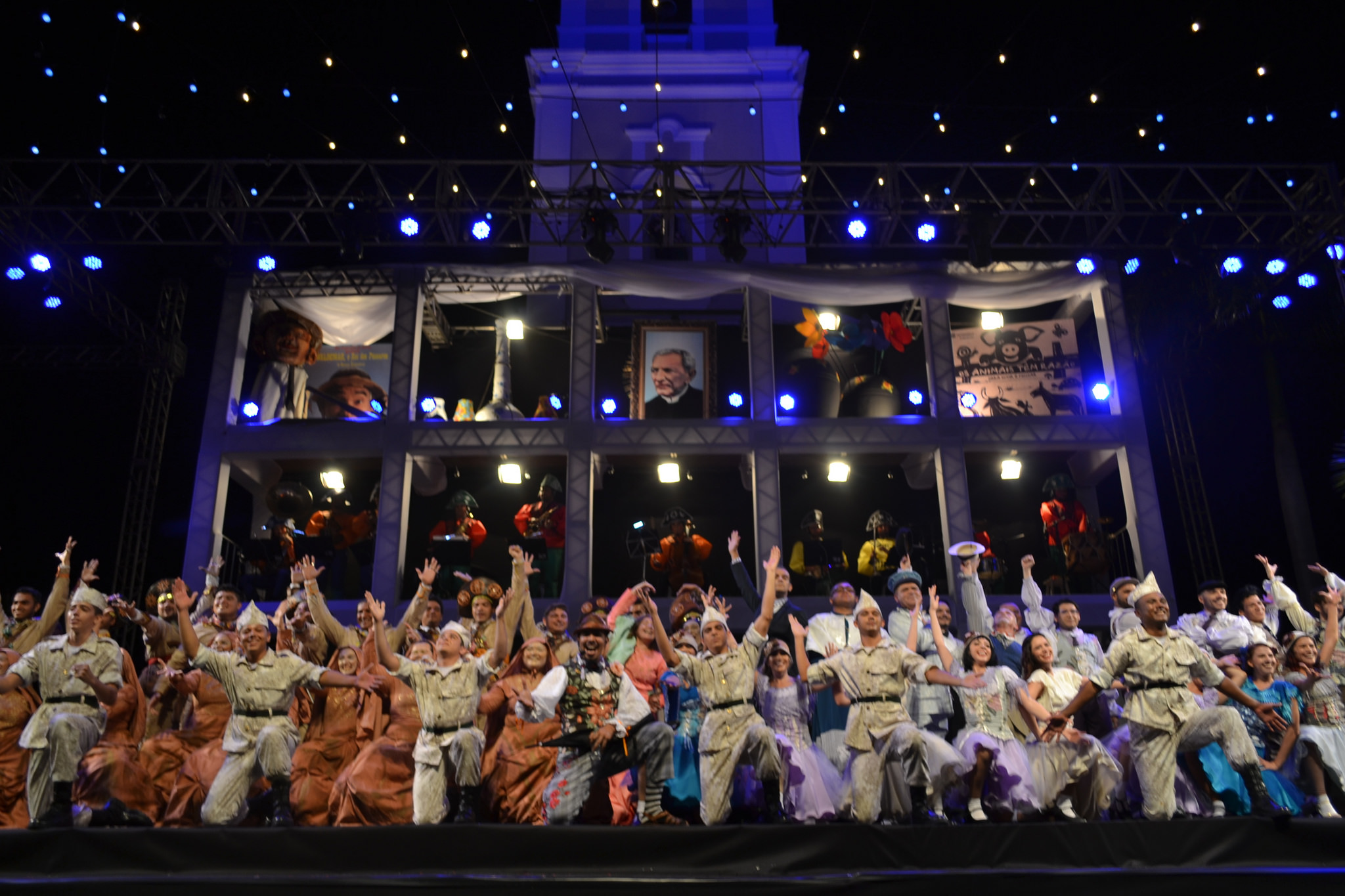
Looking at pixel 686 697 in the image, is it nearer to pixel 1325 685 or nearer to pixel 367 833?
pixel 367 833

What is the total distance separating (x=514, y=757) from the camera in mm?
6008

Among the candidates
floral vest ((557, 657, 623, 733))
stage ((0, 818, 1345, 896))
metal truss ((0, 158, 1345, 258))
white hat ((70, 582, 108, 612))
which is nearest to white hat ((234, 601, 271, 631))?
white hat ((70, 582, 108, 612))

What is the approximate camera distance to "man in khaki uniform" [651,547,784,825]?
227 inches

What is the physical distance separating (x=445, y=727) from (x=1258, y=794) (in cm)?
483

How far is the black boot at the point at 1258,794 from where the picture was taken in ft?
18.8

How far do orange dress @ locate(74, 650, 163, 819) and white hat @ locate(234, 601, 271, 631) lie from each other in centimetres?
77

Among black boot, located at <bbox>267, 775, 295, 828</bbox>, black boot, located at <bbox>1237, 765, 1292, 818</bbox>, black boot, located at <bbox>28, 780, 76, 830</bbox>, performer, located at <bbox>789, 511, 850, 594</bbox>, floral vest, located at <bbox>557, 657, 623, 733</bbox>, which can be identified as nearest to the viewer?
black boot, located at <bbox>1237, 765, 1292, 818</bbox>

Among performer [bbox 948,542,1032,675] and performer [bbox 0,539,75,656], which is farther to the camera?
performer [bbox 948,542,1032,675]

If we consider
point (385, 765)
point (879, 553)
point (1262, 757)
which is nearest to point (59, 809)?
point (385, 765)

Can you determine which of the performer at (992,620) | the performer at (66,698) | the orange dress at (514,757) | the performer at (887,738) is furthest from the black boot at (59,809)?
the performer at (992,620)

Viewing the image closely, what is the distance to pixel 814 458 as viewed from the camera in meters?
13.0

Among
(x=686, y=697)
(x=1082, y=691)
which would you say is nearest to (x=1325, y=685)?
(x=1082, y=691)

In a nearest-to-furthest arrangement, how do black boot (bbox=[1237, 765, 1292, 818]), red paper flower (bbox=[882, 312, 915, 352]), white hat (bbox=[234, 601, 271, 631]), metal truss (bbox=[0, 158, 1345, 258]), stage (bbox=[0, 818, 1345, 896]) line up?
1. stage (bbox=[0, 818, 1345, 896])
2. black boot (bbox=[1237, 765, 1292, 818])
3. white hat (bbox=[234, 601, 271, 631])
4. metal truss (bbox=[0, 158, 1345, 258])
5. red paper flower (bbox=[882, 312, 915, 352])

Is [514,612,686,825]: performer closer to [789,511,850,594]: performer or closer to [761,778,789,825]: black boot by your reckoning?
[761,778,789,825]: black boot
